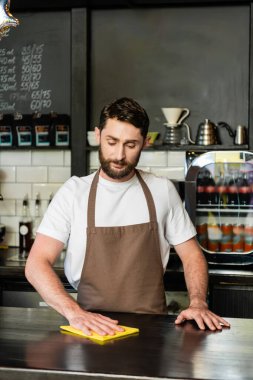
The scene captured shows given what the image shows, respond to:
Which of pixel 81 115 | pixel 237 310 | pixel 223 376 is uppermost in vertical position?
pixel 81 115

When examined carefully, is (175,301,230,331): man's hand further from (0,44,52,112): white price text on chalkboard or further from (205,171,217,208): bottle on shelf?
(0,44,52,112): white price text on chalkboard

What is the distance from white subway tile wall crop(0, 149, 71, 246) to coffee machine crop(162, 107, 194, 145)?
0.79m

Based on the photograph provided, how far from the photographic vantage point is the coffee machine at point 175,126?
14.9 ft

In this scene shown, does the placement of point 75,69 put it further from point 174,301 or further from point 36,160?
point 174,301

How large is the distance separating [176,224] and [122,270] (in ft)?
1.16

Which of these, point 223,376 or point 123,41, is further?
point 123,41

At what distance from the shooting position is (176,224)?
300 centimetres

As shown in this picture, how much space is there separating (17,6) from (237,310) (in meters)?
2.70

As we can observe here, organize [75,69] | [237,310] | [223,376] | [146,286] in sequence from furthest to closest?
[75,69]
[237,310]
[146,286]
[223,376]

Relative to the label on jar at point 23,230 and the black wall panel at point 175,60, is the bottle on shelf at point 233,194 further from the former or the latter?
the label on jar at point 23,230

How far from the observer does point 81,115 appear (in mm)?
4691

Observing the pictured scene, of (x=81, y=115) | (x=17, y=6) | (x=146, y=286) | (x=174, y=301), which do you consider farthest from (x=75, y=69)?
(x=146, y=286)

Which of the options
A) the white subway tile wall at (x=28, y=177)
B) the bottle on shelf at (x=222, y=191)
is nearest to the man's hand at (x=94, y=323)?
the bottle on shelf at (x=222, y=191)

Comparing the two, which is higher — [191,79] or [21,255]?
[191,79]
